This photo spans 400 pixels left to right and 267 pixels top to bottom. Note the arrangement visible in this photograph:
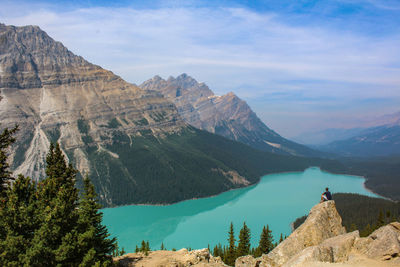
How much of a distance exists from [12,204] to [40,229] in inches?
126

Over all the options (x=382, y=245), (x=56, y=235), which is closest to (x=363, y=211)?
(x=382, y=245)

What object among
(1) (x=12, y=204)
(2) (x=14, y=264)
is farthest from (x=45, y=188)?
(2) (x=14, y=264)

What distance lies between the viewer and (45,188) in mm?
30234

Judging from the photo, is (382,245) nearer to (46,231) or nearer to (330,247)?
(330,247)

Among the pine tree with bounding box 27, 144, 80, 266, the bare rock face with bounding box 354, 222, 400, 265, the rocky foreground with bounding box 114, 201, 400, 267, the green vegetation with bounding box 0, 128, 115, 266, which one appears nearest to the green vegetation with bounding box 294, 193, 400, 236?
the rocky foreground with bounding box 114, 201, 400, 267

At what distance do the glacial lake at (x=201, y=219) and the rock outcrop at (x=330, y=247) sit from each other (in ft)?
267

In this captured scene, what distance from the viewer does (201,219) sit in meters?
149

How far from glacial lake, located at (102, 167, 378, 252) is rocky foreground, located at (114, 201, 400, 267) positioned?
7657 centimetres

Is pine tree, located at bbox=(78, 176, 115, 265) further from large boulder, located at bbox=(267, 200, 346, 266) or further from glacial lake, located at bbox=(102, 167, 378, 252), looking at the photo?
glacial lake, located at bbox=(102, 167, 378, 252)

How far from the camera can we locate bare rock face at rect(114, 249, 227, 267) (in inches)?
1283

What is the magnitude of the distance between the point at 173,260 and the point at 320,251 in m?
16.0

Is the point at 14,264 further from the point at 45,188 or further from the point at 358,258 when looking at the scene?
the point at 358,258

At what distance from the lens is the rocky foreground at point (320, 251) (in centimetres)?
2186

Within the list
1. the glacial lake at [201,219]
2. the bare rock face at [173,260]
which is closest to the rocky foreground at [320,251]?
the bare rock face at [173,260]
